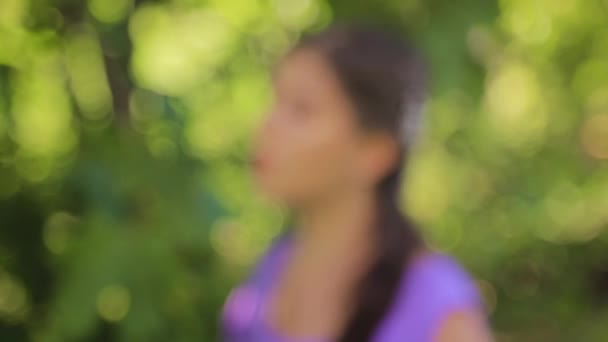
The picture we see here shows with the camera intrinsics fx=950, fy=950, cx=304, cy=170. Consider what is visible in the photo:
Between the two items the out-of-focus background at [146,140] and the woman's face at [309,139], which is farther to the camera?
the out-of-focus background at [146,140]

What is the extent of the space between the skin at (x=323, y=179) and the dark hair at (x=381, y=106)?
1 centimetres

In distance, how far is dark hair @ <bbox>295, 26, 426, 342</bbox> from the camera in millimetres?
1005

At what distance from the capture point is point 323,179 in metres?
1.00

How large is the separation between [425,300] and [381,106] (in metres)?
0.21

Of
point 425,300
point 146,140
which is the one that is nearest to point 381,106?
Result: point 425,300

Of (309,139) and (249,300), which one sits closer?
(309,139)

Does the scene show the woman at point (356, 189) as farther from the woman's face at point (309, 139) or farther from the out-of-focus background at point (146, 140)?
the out-of-focus background at point (146, 140)

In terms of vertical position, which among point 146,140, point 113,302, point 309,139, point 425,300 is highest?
point 309,139

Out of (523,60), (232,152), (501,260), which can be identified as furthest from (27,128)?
(501,260)

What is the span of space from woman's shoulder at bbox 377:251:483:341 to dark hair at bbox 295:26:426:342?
0.04ft

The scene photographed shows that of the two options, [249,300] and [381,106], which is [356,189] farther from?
[249,300]

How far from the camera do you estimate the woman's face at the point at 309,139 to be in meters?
0.99

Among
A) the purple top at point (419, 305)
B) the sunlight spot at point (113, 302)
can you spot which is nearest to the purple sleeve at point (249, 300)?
the purple top at point (419, 305)

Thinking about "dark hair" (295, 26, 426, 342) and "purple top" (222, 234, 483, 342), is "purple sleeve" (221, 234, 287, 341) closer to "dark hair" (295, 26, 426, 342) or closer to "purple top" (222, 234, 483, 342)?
"purple top" (222, 234, 483, 342)
